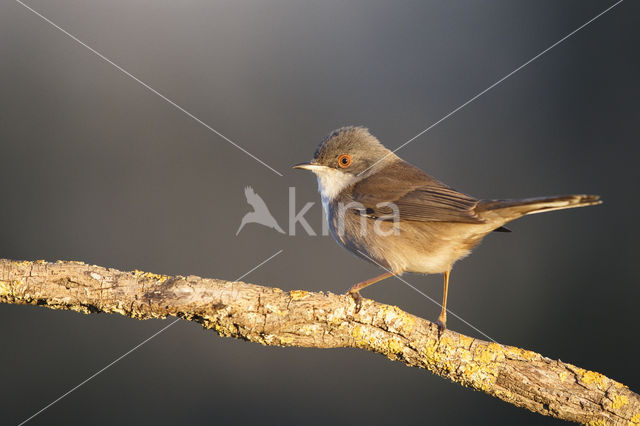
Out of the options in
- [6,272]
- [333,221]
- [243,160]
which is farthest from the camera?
[243,160]

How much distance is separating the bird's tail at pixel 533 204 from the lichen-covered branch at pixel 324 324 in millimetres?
999

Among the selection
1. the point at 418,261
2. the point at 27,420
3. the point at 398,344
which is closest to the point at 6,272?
the point at 398,344

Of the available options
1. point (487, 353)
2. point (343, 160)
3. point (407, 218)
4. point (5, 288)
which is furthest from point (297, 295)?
point (343, 160)

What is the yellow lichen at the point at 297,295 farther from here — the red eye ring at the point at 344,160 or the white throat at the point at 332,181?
the red eye ring at the point at 344,160

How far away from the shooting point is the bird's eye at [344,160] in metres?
4.92

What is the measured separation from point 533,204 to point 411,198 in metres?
1.06

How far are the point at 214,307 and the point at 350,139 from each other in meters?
2.48

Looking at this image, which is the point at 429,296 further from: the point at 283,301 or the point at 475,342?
the point at 283,301

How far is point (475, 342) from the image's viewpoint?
3.32 meters

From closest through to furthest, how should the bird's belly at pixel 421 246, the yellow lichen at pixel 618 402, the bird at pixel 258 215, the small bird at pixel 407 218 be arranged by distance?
the yellow lichen at pixel 618 402 < the small bird at pixel 407 218 < the bird's belly at pixel 421 246 < the bird at pixel 258 215

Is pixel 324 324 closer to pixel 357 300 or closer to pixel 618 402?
pixel 357 300

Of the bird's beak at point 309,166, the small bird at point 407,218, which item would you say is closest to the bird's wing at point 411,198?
the small bird at point 407,218

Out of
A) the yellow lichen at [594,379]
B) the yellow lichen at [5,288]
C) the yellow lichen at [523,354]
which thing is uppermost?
the yellow lichen at [523,354]

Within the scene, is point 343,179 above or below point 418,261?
above
